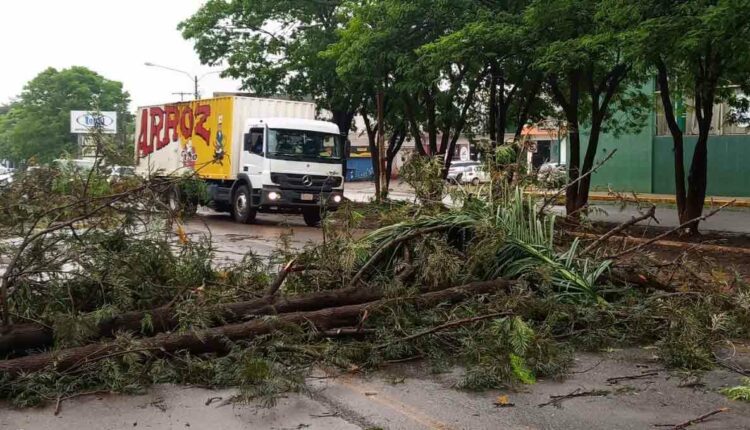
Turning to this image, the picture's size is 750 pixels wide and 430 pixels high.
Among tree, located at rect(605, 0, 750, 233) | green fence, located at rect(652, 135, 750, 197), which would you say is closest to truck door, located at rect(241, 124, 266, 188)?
tree, located at rect(605, 0, 750, 233)

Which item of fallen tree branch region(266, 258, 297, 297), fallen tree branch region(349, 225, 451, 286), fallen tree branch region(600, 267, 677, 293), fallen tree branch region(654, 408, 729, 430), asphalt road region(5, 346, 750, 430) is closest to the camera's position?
fallen tree branch region(654, 408, 729, 430)

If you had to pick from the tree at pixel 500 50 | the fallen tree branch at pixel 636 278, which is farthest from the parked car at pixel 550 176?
the tree at pixel 500 50

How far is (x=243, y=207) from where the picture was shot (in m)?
18.5

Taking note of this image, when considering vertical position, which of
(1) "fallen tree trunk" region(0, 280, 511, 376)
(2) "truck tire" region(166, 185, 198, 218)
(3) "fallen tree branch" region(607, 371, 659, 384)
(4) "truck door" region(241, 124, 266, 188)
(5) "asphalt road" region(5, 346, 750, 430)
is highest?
(4) "truck door" region(241, 124, 266, 188)

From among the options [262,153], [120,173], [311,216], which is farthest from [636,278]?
[311,216]

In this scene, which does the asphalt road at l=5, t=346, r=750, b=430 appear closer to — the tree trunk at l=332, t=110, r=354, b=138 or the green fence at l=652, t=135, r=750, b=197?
the tree trunk at l=332, t=110, r=354, b=138

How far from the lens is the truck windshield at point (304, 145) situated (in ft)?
58.3

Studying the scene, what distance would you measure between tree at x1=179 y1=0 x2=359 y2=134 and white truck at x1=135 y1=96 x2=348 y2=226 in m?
3.99

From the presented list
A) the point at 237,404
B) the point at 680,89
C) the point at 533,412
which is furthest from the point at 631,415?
the point at 680,89

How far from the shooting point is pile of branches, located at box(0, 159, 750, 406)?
514cm

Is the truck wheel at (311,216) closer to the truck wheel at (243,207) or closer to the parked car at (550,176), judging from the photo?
the truck wheel at (243,207)

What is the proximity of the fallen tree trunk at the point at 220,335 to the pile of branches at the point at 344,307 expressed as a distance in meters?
0.01

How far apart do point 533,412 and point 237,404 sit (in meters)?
1.99

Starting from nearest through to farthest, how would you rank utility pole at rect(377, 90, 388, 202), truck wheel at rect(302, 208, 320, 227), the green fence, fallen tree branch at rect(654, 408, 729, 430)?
fallen tree branch at rect(654, 408, 729, 430), truck wheel at rect(302, 208, 320, 227), utility pole at rect(377, 90, 388, 202), the green fence
